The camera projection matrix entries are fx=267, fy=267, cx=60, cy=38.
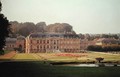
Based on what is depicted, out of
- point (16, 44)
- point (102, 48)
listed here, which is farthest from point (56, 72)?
point (16, 44)

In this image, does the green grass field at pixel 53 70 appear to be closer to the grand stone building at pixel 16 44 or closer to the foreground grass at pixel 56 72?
the foreground grass at pixel 56 72

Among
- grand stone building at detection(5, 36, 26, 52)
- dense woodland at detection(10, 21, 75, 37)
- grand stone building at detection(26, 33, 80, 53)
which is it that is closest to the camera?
dense woodland at detection(10, 21, 75, 37)

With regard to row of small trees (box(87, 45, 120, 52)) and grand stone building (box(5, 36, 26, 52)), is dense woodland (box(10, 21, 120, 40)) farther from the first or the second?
row of small trees (box(87, 45, 120, 52))

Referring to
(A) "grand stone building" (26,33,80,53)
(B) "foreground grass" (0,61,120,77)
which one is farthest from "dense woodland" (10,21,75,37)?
(B) "foreground grass" (0,61,120,77)

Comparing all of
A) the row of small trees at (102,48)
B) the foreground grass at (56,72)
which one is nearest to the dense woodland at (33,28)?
the row of small trees at (102,48)

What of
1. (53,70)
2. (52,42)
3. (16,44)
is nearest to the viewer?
(53,70)

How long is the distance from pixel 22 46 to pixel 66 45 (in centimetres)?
646

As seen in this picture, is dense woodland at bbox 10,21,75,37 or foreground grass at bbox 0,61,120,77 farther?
dense woodland at bbox 10,21,75,37

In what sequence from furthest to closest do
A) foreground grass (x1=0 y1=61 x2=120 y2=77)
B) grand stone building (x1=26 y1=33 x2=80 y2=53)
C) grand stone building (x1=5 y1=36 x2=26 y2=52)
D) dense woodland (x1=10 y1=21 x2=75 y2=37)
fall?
grand stone building (x1=26 y1=33 x2=80 y2=53) < grand stone building (x1=5 y1=36 x2=26 y2=52) < dense woodland (x1=10 y1=21 x2=75 y2=37) < foreground grass (x1=0 y1=61 x2=120 y2=77)

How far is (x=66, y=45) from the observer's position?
118 feet

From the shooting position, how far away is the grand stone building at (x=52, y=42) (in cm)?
3466

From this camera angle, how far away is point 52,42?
36.3 metres

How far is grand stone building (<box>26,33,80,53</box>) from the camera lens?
114 feet

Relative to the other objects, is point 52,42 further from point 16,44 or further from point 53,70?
point 53,70
